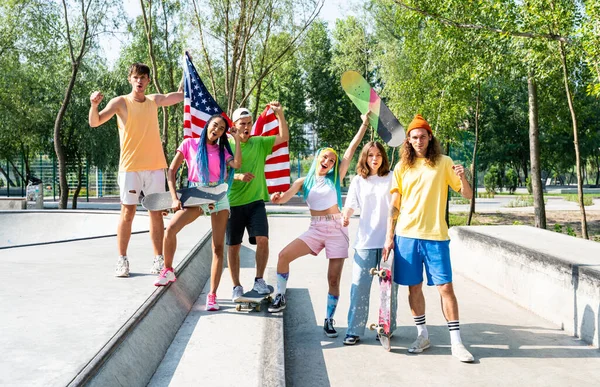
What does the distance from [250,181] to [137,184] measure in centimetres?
110

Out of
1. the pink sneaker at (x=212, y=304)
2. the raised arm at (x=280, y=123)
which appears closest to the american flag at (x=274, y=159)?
the raised arm at (x=280, y=123)

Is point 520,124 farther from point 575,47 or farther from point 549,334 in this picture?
point 549,334

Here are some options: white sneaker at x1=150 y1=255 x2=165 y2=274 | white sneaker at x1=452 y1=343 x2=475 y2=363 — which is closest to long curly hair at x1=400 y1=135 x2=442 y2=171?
white sneaker at x1=452 y1=343 x2=475 y2=363

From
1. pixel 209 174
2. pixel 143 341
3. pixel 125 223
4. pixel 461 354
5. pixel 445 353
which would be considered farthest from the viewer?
pixel 125 223

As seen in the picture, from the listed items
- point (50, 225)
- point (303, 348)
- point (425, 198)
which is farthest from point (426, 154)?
point (50, 225)

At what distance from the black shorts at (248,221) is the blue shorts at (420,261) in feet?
3.96

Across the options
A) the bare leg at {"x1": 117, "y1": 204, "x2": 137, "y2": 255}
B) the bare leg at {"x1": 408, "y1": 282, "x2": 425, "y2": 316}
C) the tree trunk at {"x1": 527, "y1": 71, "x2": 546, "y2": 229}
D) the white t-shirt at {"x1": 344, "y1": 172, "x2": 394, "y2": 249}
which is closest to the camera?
the bare leg at {"x1": 408, "y1": 282, "x2": 425, "y2": 316}

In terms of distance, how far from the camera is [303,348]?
14.9 ft

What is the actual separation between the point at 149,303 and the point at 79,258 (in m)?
2.75

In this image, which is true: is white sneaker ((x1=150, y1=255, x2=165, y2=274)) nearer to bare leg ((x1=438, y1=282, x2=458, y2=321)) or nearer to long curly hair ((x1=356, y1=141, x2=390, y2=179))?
long curly hair ((x1=356, y1=141, x2=390, y2=179))

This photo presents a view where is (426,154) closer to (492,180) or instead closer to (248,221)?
(248,221)

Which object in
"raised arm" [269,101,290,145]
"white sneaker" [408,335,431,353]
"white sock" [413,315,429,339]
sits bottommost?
"white sneaker" [408,335,431,353]

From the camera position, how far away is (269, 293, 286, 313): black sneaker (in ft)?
15.5

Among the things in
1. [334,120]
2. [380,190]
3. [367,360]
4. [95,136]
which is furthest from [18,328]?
[334,120]
